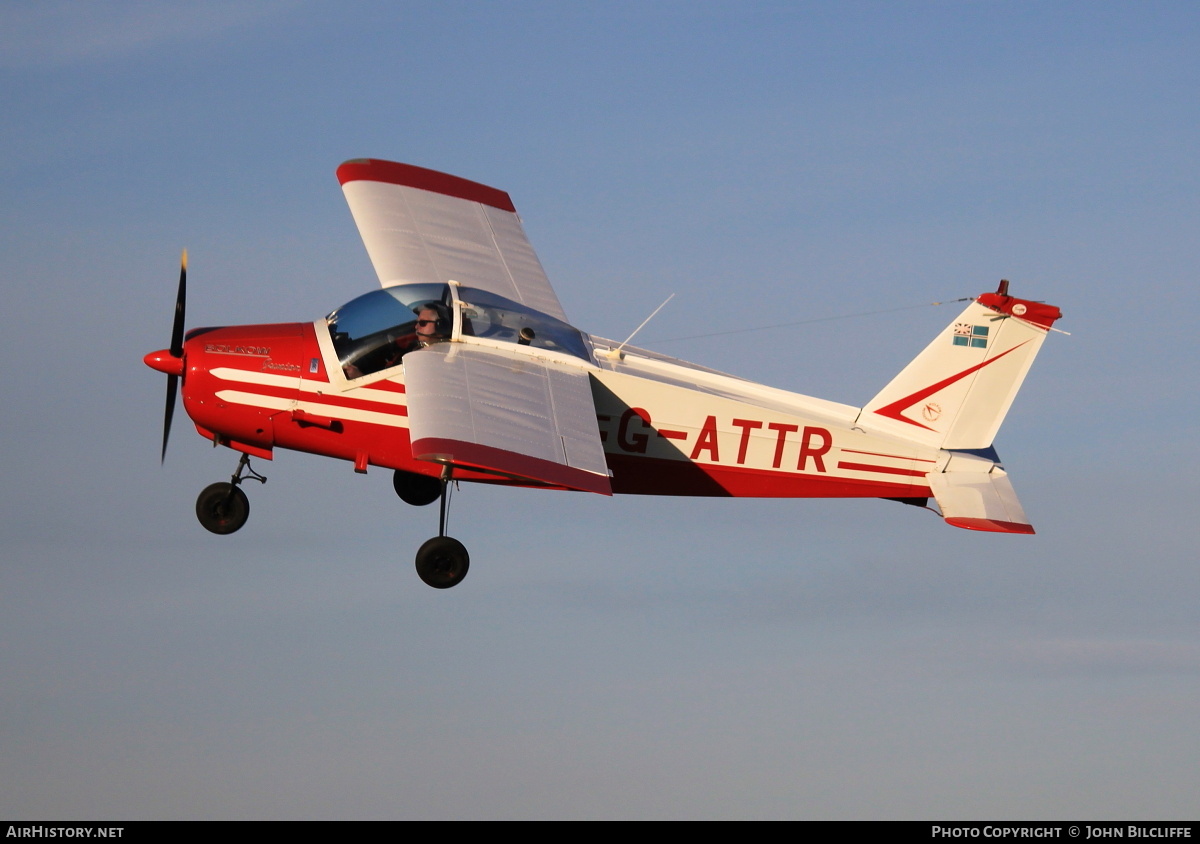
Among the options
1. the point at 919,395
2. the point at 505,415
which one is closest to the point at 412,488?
the point at 505,415

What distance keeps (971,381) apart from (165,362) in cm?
1029

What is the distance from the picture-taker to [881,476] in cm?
1914

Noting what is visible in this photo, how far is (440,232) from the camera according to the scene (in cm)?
2081

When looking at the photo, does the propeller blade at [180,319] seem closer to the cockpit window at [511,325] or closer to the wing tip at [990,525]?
the cockpit window at [511,325]

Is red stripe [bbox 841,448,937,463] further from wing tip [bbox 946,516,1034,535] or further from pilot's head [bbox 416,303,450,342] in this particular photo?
pilot's head [bbox 416,303,450,342]

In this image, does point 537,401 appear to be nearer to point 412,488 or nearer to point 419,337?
point 419,337

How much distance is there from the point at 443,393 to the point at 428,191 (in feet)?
22.7

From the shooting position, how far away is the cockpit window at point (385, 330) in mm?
17344

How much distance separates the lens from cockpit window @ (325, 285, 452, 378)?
56.9 ft

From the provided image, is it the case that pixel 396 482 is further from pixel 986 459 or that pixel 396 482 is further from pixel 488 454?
pixel 986 459

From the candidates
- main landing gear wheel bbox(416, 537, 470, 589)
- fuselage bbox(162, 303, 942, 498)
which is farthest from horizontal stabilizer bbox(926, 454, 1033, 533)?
main landing gear wheel bbox(416, 537, 470, 589)

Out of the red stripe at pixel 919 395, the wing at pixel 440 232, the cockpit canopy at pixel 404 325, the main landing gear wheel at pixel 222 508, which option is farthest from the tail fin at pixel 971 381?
the main landing gear wheel at pixel 222 508

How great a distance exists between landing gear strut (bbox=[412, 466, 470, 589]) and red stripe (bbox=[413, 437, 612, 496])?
7.23 feet

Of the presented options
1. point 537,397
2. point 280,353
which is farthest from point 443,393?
point 280,353
